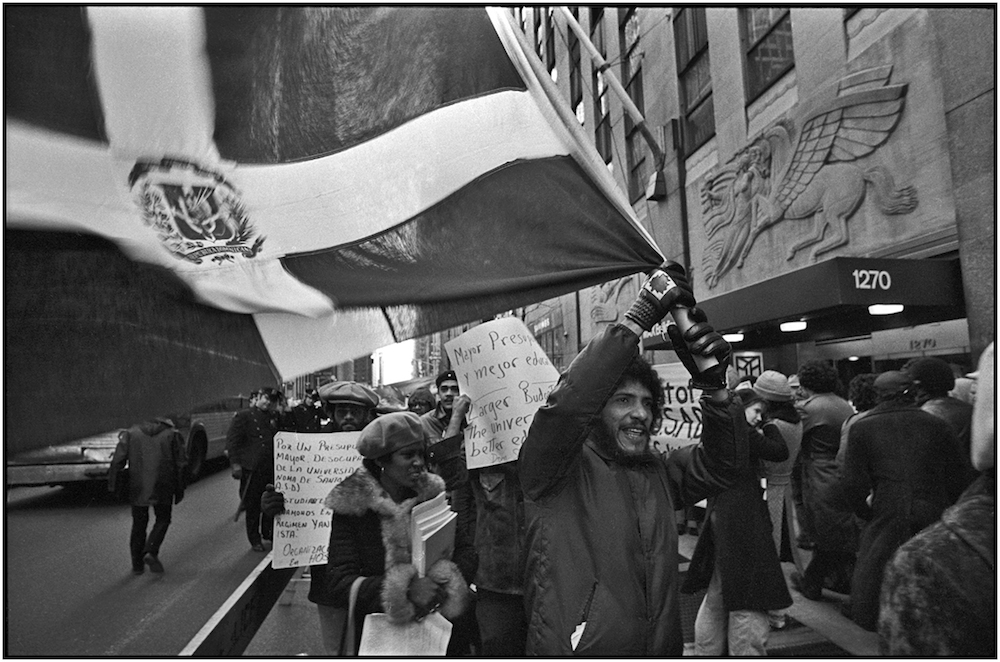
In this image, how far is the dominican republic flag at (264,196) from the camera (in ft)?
5.12

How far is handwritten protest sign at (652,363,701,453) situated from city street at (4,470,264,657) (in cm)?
370

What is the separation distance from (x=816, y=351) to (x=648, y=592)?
347 inches

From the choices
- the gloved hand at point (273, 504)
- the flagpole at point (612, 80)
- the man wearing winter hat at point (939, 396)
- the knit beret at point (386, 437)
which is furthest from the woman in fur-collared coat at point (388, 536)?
the flagpole at point (612, 80)

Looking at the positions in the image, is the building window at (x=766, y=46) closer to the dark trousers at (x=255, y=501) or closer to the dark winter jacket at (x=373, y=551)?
the dark trousers at (x=255, y=501)

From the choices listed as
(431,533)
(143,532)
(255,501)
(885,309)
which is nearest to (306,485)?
(431,533)

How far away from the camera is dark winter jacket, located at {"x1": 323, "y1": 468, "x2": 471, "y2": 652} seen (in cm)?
234

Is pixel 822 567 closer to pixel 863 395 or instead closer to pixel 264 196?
pixel 863 395

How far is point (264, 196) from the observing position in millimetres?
1903

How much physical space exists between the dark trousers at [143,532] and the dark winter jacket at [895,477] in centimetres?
658

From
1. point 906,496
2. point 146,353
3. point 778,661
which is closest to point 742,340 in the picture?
point 906,496

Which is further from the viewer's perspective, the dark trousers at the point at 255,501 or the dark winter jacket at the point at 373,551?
the dark trousers at the point at 255,501

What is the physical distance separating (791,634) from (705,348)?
3582mm

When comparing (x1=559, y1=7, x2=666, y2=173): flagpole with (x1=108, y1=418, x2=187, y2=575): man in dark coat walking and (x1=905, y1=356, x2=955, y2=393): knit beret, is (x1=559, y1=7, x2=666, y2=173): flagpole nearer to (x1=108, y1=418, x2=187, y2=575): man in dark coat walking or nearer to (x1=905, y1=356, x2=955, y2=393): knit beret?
(x1=905, y1=356, x2=955, y2=393): knit beret

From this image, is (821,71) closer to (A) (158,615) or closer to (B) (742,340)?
(B) (742,340)
